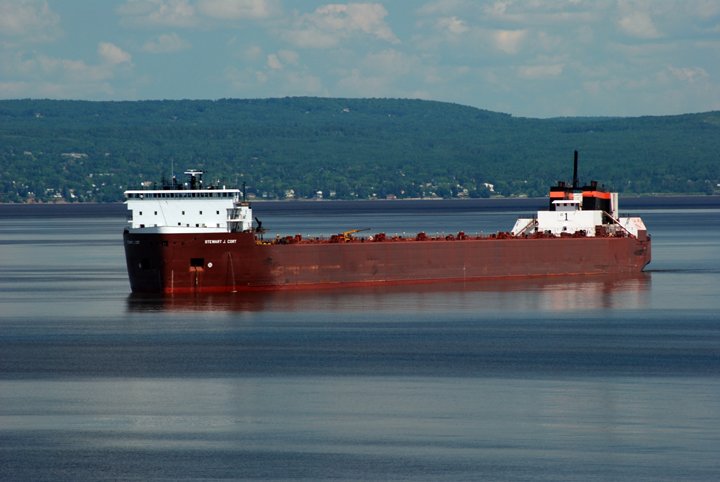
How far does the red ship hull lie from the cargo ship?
5 centimetres

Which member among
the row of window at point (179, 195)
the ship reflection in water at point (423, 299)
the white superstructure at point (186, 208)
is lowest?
the ship reflection in water at point (423, 299)

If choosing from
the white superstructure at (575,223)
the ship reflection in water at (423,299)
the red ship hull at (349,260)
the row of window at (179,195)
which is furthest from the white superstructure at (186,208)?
the white superstructure at (575,223)

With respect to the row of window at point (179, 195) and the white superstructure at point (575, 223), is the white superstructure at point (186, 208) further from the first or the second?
the white superstructure at point (575, 223)

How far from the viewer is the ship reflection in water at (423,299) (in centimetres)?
4266

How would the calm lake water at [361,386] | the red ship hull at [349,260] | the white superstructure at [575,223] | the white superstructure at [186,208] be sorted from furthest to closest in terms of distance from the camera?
1. the white superstructure at [575,223]
2. the white superstructure at [186,208]
3. the red ship hull at [349,260]
4. the calm lake water at [361,386]

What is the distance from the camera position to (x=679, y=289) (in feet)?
170

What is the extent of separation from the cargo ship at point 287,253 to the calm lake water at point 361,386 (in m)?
1.29

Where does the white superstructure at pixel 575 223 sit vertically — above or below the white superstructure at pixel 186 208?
below

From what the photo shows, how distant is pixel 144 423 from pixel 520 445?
8252 mm

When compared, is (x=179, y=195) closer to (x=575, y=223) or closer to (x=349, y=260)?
(x=349, y=260)

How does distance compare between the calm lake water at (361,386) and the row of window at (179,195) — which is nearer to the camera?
the calm lake water at (361,386)

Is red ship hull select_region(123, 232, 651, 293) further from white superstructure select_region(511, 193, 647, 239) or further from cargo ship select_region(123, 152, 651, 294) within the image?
white superstructure select_region(511, 193, 647, 239)

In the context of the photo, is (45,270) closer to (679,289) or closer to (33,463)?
(679,289)

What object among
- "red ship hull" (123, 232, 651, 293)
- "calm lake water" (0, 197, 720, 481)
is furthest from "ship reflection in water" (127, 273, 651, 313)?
"red ship hull" (123, 232, 651, 293)
